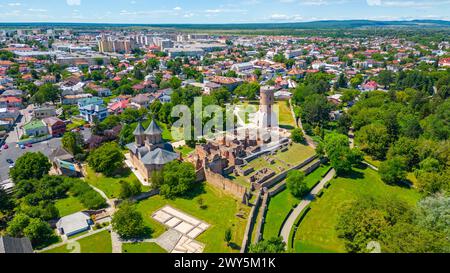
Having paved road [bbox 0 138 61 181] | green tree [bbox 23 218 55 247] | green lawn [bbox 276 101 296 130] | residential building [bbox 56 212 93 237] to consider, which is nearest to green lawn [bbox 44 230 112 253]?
residential building [bbox 56 212 93 237]

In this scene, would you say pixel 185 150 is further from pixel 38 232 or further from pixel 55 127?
pixel 55 127

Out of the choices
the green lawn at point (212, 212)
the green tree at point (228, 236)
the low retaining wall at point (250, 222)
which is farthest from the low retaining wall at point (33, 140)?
the green tree at point (228, 236)

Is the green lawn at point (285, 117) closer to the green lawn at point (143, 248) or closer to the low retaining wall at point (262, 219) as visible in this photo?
the low retaining wall at point (262, 219)

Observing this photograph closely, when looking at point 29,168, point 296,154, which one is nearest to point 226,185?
point 296,154

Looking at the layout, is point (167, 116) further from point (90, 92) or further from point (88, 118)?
point (90, 92)
